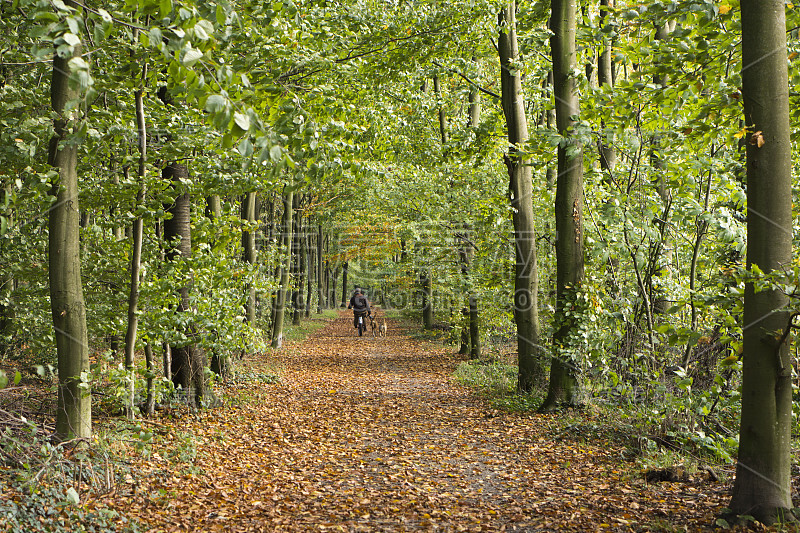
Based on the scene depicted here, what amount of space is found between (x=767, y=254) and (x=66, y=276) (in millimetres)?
6014

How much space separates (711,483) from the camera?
557 centimetres

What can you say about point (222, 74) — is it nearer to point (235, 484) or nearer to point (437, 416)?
point (235, 484)

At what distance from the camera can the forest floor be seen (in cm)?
512

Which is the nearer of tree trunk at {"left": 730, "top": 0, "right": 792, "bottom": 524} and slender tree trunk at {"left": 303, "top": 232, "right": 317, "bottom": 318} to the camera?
tree trunk at {"left": 730, "top": 0, "right": 792, "bottom": 524}

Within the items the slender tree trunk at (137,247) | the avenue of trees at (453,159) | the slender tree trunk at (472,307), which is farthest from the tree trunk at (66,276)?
the slender tree trunk at (472,307)

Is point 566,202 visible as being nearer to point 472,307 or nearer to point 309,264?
point 472,307

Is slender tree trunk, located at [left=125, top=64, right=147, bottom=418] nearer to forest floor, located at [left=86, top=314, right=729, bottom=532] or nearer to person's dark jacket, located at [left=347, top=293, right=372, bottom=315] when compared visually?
forest floor, located at [left=86, top=314, right=729, bottom=532]

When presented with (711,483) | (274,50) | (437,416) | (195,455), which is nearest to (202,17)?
(274,50)

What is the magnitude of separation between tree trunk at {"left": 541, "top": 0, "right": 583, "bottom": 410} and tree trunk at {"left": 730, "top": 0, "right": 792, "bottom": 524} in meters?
4.49

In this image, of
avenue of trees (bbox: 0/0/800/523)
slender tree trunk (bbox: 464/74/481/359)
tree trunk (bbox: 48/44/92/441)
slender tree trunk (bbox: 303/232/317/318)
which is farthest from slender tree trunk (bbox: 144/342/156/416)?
slender tree trunk (bbox: 303/232/317/318)

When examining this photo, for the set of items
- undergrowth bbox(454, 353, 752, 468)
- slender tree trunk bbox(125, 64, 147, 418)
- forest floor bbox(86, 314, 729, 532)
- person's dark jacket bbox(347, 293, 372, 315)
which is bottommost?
forest floor bbox(86, 314, 729, 532)

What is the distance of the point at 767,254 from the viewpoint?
402 cm

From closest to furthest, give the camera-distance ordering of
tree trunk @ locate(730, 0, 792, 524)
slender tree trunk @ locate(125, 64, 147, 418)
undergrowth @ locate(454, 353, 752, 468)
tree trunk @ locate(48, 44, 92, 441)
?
tree trunk @ locate(730, 0, 792, 524)
tree trunk @ locate(48, 44, 92, 441)
undergrowth @ locate(454, 353, 752, 468)
slender tree trunk @ locate(125, 64, 147, 418)

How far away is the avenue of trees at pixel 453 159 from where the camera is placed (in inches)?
158
